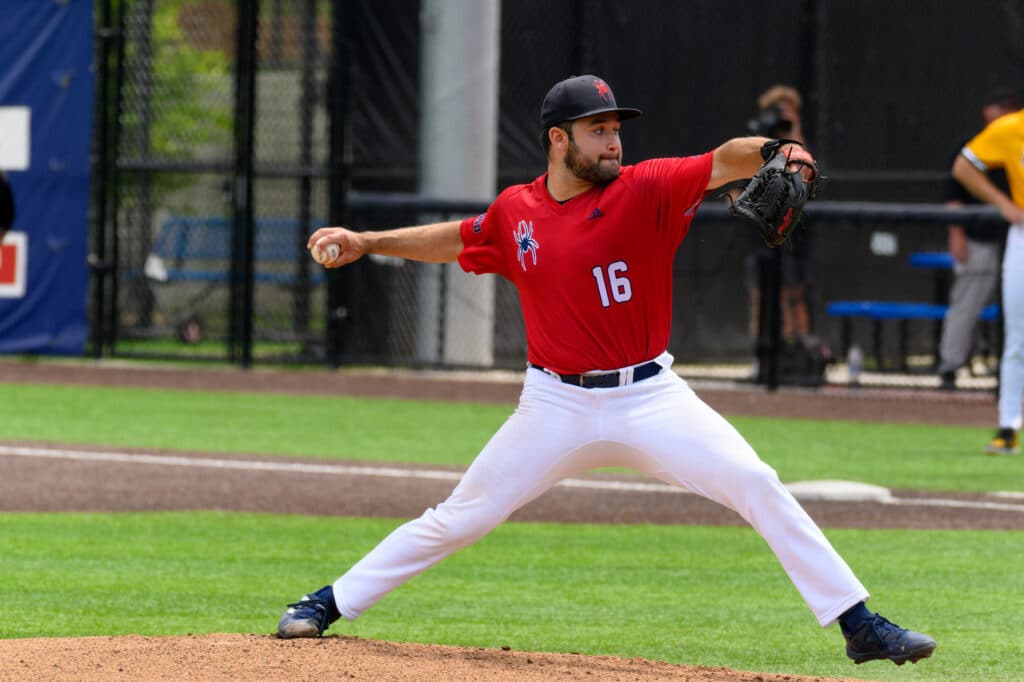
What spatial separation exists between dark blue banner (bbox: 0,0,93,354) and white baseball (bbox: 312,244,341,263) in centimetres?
1148

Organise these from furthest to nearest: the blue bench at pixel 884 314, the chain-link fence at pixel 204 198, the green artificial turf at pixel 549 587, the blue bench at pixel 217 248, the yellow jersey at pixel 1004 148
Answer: the blue bench at pixel 217 248 < the chain-link fence at pixel 204 198 < the blue bench at pixel 884 314 < the yellow jersey at pixel 1004 148 < the green artificial turf at pixel 549 587

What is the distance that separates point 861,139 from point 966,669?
11.8 metres

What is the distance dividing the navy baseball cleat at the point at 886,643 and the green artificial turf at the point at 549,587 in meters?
0.59

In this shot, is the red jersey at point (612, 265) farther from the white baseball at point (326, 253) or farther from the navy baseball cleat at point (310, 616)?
the navy baseball cleat at point (310, 616)

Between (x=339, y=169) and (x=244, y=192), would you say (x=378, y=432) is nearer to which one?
(x=339, y=169)

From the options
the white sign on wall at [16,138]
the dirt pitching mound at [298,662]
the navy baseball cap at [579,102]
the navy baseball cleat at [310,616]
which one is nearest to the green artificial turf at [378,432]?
the white sign on wall at [16,138]

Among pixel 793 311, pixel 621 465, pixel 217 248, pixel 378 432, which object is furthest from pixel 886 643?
pixel 217 248

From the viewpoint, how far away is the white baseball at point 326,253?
599 cm

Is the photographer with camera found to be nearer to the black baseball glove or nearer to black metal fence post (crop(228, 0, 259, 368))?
black metal fence post (crop(228, 0, 259, 368))

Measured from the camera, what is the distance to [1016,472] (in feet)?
36.1

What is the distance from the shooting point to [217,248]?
19.8 metres

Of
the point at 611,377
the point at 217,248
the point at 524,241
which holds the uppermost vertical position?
the point at 524,241

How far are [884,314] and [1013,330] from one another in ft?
15.6

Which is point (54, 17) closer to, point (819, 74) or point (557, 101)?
point (819, 74)
